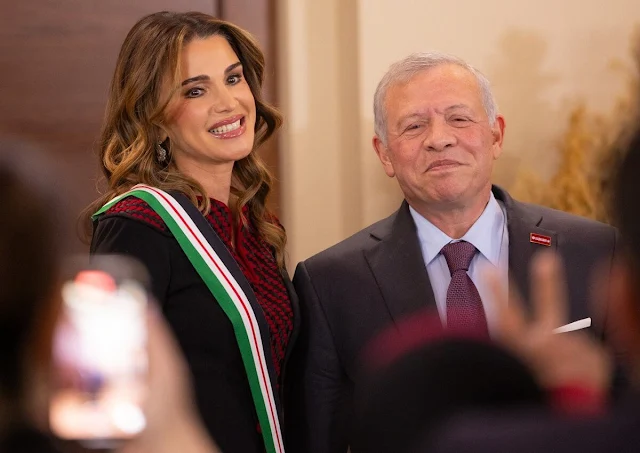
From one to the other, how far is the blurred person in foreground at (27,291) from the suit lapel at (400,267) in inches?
63.5

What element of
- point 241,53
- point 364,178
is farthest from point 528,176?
point 241,53

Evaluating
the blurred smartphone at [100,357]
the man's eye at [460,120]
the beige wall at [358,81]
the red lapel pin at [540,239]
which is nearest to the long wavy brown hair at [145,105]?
the man's eye at [460,120]

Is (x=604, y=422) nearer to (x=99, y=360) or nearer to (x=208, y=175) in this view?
(x=99, y=360)

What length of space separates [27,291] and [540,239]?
1766mm

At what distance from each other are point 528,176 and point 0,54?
60.4 inches

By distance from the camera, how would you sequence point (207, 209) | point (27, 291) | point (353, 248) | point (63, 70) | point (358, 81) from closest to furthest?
point (27, 291) < point (207, 209) < point (353, 248) < point (63, 70) < point (358, 81)

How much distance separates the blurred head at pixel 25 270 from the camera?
431mm

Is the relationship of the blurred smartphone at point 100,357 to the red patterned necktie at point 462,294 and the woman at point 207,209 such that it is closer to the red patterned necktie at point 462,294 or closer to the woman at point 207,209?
the woman at point 207,209

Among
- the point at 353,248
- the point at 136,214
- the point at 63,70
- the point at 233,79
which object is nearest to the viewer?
the point at 136,214

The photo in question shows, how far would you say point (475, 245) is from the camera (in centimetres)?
212

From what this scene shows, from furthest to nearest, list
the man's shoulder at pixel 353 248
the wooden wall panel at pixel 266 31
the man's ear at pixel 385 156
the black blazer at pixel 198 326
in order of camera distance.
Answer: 1. the wooden wall panel at pixel 266 31
2. the man's ear at pixel 385 156
3. the man's shoulder at pixel 353 248
4. the black blazer at pixel 198 326

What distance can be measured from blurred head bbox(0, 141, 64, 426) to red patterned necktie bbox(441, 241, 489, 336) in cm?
154

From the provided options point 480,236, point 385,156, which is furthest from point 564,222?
point 385,156

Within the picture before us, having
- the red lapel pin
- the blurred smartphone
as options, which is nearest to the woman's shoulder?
the red lapel pin
